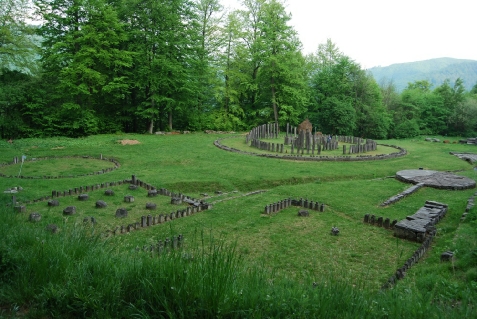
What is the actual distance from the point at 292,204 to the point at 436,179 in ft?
26.9

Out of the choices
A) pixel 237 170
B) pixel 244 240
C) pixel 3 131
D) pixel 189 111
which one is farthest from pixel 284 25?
pixel 244 240

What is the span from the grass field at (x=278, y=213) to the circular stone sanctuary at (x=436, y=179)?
1.70ft

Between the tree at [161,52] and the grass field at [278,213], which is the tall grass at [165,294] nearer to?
the grass field at [278,213]

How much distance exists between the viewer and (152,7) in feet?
93.5

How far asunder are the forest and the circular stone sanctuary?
19.2 meters

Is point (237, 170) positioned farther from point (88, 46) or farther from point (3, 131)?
point (3, 131)

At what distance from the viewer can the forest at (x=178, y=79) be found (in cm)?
2688

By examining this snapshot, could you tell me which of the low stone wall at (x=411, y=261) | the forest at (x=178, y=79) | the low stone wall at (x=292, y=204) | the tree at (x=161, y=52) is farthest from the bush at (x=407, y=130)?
the low stone wall at (x=411, y=261)

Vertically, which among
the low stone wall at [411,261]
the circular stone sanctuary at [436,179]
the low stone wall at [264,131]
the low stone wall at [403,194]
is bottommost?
the low stone wall at [411,261]

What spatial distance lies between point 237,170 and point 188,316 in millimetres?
14053

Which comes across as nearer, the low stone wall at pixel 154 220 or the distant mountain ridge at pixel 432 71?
the low stone wall at pixel 154 220

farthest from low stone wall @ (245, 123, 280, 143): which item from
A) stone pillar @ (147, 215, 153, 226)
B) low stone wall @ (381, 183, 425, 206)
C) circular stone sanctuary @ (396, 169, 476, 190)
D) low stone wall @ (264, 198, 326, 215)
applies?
stone pillar @ (147, 215, 153, 226)

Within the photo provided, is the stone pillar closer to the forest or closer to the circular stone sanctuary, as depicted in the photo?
the circular stone sanctuary

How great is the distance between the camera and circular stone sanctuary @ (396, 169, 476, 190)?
14.7m
